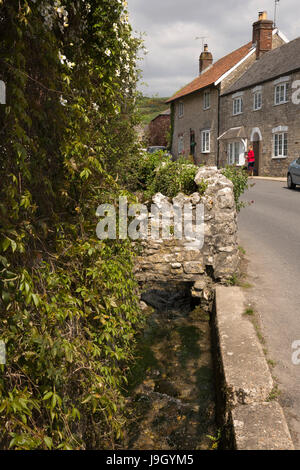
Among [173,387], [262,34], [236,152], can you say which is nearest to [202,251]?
[173,387]

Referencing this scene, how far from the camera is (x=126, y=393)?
4.56 meters

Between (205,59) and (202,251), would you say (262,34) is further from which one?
(202,251)

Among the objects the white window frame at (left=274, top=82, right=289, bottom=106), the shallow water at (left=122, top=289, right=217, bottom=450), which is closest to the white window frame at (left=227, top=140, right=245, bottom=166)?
the white window frame at (left=274, top=82, right=289, bottom=106)

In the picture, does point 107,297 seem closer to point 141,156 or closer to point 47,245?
point 47,245

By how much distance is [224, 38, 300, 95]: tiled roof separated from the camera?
23.0 m

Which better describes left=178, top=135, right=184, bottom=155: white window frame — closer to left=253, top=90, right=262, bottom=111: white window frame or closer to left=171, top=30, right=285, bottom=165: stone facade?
left=171, top=30, right=285, bottom=165: stone facade

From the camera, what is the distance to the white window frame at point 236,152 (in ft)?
90.5

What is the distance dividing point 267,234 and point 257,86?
63.0 feet

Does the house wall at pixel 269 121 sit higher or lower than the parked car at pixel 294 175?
higher

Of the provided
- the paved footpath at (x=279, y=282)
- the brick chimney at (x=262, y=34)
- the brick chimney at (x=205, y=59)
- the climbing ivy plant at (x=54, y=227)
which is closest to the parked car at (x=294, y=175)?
the paved footpath at (x=279, y=282)

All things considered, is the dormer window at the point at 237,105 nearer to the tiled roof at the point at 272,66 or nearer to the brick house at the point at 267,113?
the brick house at the point at 267,113

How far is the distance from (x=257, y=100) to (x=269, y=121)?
2.24 m
